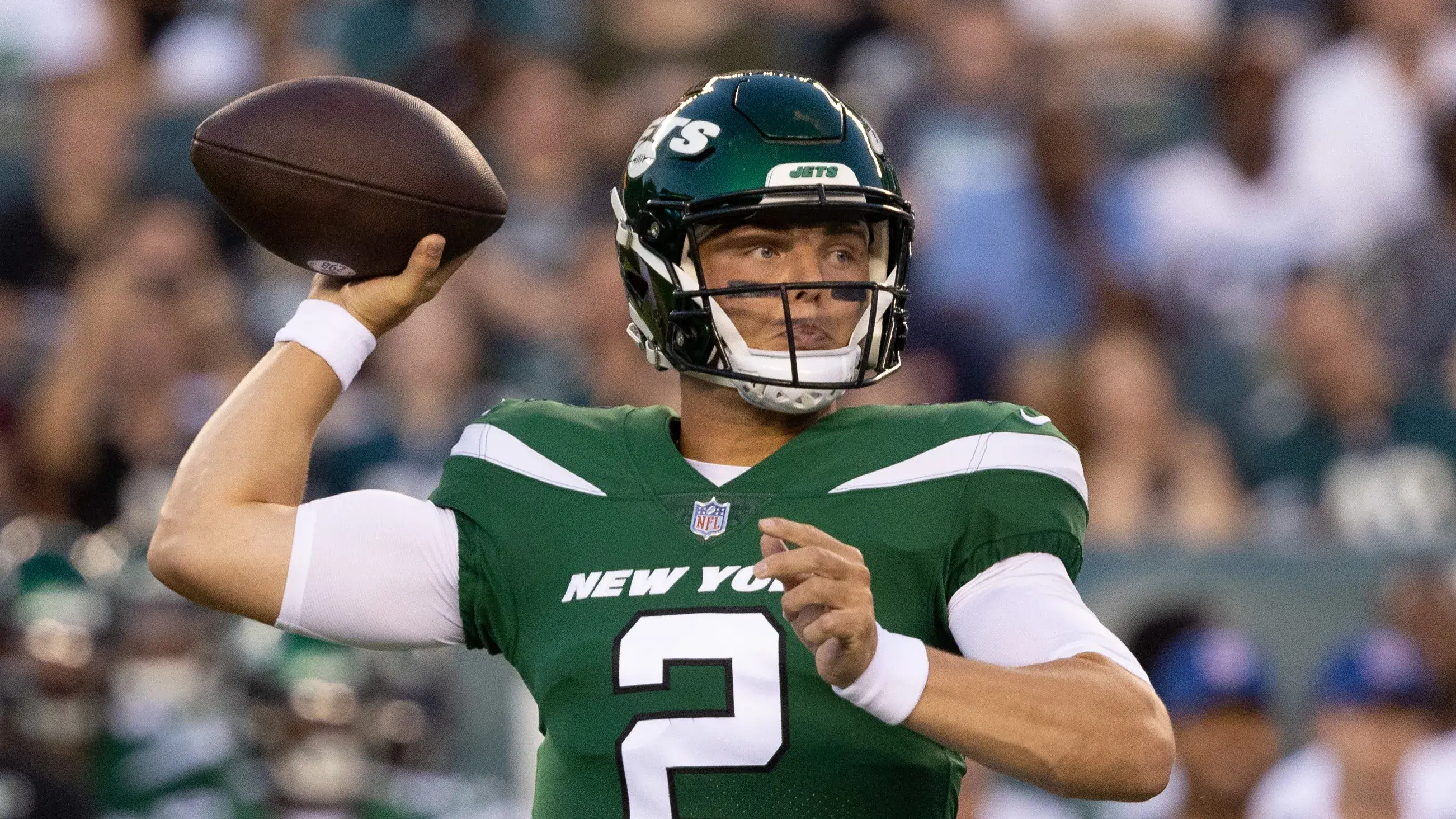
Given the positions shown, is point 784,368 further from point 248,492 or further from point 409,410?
point 409,410

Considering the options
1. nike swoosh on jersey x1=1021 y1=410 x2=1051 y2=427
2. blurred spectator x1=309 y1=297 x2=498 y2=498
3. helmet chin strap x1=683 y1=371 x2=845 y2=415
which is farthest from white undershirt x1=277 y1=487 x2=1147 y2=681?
blurred spectator x1=309 y1=297 x2=498 y2=498

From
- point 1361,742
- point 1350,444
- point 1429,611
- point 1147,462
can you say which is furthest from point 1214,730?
point 1350,444

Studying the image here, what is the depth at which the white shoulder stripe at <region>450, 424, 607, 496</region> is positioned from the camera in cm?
274

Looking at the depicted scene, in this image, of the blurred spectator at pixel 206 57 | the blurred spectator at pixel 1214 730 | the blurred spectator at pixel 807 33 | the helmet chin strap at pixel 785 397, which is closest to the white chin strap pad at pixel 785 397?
the helmet chin strap at pixel 785 397

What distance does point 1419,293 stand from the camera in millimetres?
6691

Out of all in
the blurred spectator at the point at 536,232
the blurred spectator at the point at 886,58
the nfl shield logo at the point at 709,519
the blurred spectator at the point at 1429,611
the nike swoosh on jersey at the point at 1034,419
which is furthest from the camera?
the blurred spectator at the point at 886,58

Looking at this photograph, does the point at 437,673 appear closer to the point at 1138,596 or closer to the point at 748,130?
the point at 1138,596

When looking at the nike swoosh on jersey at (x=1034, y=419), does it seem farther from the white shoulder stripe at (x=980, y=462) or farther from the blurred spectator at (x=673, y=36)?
the blurred spectator at (x=673, y=36)

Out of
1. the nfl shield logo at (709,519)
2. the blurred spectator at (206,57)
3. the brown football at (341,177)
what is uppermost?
the brown football at (341,177)

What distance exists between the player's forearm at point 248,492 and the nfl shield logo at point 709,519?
53cm

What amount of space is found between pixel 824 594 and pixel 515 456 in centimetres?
73

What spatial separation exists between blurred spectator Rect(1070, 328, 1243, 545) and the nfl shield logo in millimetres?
3456

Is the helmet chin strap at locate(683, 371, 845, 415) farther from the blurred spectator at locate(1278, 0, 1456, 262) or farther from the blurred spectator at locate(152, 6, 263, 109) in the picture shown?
the blurred spectator at locate(152, 6, 263, 109)

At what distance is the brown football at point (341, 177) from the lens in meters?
2.85
